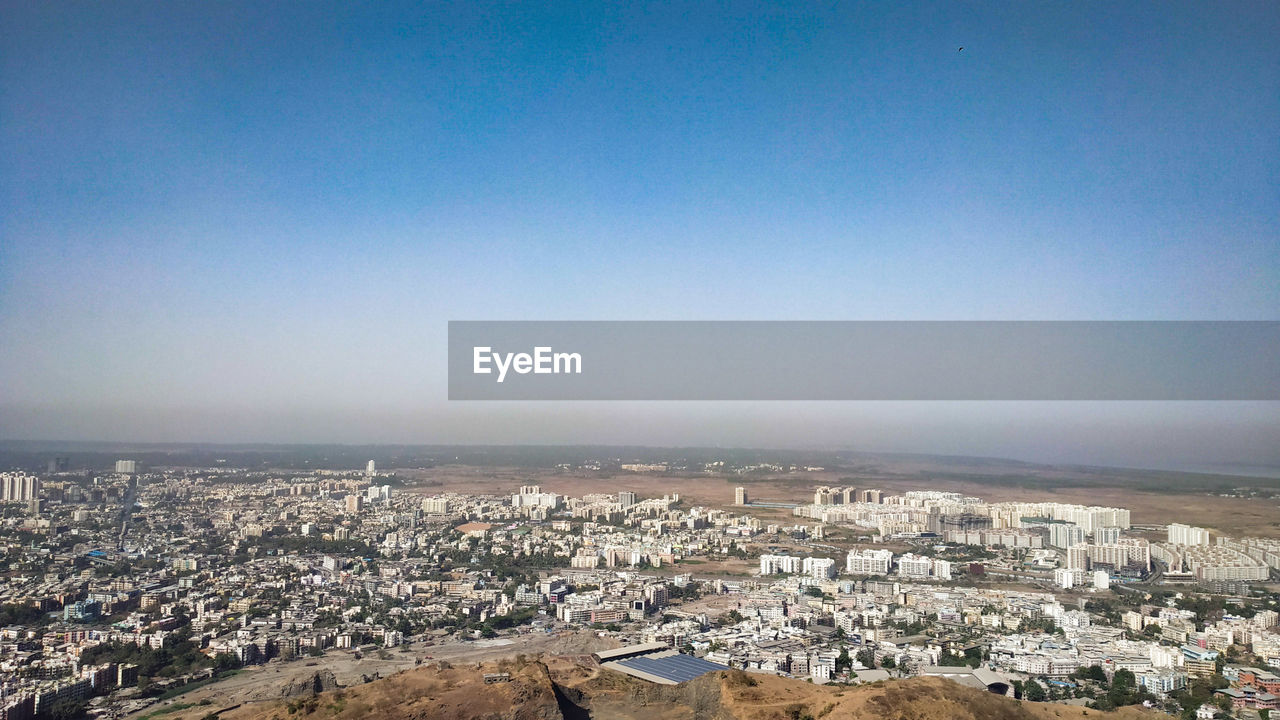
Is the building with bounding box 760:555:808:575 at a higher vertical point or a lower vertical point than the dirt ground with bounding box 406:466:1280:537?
lower

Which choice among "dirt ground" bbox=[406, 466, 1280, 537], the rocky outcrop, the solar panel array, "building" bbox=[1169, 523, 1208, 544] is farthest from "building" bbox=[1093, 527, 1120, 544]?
the rocky outcrop

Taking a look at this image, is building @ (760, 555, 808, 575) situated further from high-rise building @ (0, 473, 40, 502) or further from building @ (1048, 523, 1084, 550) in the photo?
high-rise building @ (0, 473, 40, 502)

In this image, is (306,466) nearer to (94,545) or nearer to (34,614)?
(94,545)

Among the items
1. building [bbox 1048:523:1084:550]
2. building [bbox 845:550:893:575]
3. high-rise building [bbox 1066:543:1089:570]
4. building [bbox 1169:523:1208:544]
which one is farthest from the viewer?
building [bbox 1048:523:1084:550]

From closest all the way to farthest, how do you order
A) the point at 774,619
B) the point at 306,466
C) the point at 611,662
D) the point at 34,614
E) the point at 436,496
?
the point at 611,662 < the point at 34,614 < the point at 774,619 < the point at 436,496 < the point at 306,466

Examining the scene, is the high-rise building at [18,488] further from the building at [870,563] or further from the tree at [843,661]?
the building at [870,563]

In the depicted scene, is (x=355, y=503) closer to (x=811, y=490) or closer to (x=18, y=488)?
(x=18, y=488)

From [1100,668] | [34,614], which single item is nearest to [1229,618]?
[1100,668]

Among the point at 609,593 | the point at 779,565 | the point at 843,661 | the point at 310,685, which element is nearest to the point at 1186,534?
the point at 779,565
